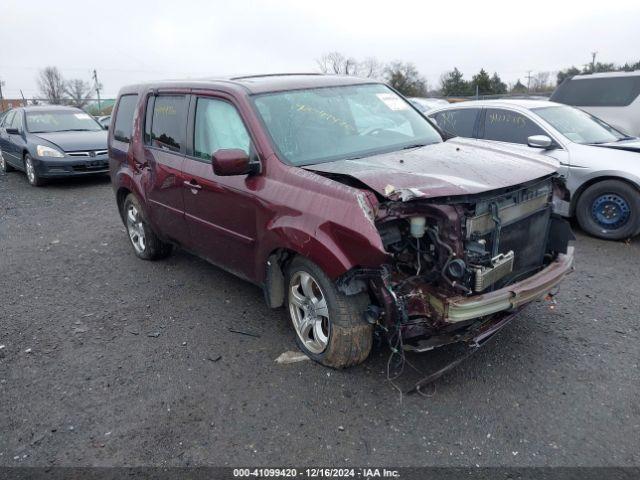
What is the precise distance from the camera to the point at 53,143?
35.5ft

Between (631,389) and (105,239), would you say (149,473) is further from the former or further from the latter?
(105,239)

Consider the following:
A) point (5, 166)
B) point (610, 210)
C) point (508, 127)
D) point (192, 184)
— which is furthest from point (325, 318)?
point (5, 166)

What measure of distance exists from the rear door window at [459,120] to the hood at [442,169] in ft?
10.6

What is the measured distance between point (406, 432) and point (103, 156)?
9.84m

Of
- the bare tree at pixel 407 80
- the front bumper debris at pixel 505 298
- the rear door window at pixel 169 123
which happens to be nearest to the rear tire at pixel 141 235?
the rear door window at pixel 169 123

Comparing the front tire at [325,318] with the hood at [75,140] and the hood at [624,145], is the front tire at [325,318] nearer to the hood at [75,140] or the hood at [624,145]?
the hood at [624,145]

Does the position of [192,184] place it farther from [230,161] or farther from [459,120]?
[459,120]

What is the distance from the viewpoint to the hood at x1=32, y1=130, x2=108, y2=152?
10.8 metres

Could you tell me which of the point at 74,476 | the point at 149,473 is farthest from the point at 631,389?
the point at 74,476

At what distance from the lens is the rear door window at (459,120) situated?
738 cm

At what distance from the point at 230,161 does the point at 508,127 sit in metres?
4.71

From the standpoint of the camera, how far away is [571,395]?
331 centimetres

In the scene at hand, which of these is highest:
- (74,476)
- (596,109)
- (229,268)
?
(596,109)

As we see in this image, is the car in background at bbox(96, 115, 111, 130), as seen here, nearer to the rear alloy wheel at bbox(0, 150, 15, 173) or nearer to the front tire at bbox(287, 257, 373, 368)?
the rear alloy wheel at bbox(0, 150, 15, 173)
